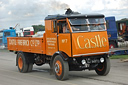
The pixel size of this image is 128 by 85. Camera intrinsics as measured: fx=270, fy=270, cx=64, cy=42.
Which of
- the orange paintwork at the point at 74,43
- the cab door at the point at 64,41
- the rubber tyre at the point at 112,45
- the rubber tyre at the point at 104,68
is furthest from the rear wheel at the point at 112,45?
the cab door at the point at 64,41

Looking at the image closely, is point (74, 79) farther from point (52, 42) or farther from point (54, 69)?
point (52, 42)

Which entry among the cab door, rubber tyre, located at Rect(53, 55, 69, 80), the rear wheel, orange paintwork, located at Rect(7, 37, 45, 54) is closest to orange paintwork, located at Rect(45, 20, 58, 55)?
the cab door

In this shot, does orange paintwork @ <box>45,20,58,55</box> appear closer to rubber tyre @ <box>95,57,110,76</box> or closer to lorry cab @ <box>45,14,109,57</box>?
lorry cab @ <box>45,14,109,57</box>

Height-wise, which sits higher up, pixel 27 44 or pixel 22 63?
pixel 27 44

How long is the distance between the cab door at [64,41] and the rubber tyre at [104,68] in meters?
1.91

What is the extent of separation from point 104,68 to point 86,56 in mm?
1297

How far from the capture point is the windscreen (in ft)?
34.7

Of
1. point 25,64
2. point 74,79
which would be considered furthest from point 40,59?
point 74,79

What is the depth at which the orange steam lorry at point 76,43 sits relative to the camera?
10.3 meters

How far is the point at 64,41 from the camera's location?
10555mm

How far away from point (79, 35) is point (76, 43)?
1.20 feet

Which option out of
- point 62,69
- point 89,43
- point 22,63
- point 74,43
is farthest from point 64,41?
point 22,63

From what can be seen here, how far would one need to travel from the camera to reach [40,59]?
43.7 ft

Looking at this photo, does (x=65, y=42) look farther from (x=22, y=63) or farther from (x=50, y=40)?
(x=22, y=63)
